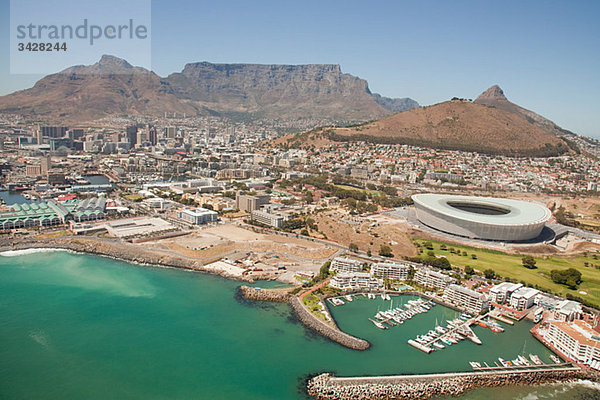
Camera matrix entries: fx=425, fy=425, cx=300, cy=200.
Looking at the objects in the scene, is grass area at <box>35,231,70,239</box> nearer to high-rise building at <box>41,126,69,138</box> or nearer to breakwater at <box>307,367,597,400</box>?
breakwater at <box>307,367,597,400</box>

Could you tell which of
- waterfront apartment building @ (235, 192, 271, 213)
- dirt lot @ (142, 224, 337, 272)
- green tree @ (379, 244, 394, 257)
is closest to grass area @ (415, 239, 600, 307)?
green tree @ (379, 244, 394, 257)

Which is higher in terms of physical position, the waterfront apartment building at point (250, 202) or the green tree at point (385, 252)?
the waterfront apartment building at point (250, 202)

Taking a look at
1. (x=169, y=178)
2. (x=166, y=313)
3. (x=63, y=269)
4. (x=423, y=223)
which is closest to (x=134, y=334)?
(x=166, y=313)

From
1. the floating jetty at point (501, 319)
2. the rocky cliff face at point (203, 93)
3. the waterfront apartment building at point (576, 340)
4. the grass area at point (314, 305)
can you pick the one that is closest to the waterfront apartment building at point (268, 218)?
the grass area at point (314, 305)

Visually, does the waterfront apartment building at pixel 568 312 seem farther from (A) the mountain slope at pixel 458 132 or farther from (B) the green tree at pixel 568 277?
(A) the mountain slope at pixel 458 132

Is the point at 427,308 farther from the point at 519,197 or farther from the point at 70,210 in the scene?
the point at 519,197
